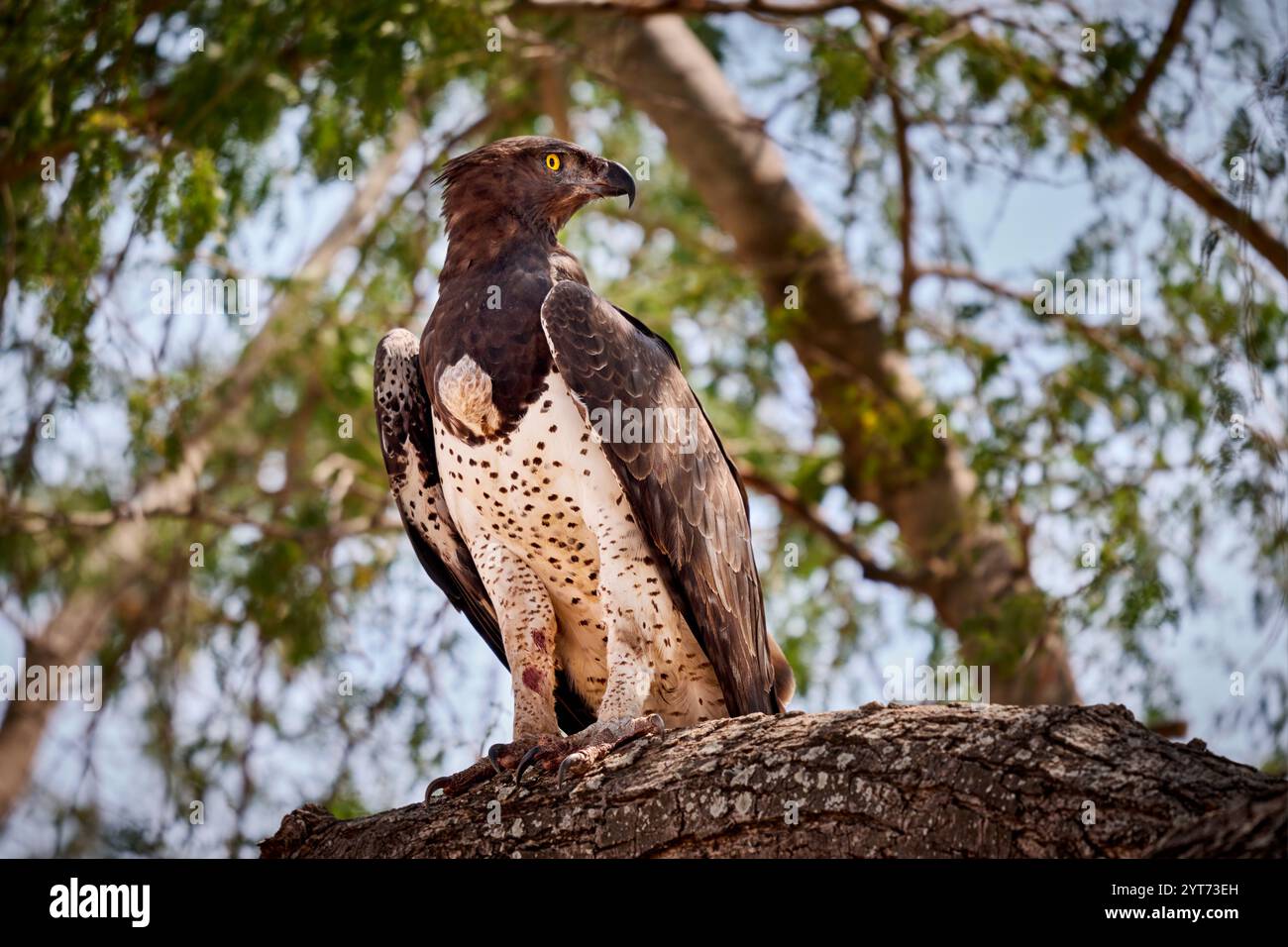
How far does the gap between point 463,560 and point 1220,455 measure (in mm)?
3636

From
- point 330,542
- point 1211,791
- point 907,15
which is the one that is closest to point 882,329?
point 907,15

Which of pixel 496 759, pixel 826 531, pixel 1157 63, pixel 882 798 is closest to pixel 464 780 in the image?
pixel 496 759

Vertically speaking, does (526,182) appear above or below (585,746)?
above

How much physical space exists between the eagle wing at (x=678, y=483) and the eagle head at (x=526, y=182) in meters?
0.58

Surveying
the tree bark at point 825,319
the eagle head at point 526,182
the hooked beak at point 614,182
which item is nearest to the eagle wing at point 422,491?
the eagle head at point 526,182

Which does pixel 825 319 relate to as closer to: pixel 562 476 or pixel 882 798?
pixel 562 476

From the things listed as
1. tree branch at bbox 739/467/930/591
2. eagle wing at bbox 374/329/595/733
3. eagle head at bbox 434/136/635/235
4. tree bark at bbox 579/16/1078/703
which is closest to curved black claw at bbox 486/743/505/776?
eagle wing at bbox 374/329/595/733

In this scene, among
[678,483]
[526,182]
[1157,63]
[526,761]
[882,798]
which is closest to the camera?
[882,798]

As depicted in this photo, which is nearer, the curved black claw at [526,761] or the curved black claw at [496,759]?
the curved black claw at [526,761]

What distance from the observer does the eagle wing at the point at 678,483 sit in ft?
18.5

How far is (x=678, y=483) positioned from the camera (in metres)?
5.90

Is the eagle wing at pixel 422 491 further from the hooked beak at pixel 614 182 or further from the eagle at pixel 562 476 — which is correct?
the hooked beak at pixel 614 182

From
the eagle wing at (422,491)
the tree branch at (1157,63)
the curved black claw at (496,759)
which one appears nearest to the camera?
the curved black claw at (496,759)

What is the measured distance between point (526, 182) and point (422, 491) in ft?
4.66
